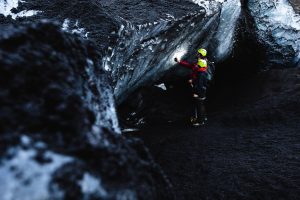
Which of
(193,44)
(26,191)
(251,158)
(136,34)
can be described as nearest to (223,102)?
(193,44)

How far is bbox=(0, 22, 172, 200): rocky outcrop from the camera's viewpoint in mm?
1188

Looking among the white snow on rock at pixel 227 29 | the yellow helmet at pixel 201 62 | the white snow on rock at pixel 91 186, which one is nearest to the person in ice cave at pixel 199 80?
the yellow helmet at pixel 201 62

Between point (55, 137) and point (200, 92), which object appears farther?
point (200, 92)

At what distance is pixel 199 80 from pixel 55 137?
6352mm

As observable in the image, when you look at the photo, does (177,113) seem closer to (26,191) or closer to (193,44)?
(193,44)

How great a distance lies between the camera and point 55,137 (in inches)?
51.9

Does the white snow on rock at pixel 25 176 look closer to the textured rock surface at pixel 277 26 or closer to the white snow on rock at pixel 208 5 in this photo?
the white snow on rock at pixel 208 5

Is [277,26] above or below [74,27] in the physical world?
above

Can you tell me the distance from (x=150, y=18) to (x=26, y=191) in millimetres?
5519

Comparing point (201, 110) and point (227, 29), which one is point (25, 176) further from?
point (227, 29)

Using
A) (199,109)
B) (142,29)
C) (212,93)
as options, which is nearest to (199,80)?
(199,109)

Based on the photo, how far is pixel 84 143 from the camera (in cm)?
137

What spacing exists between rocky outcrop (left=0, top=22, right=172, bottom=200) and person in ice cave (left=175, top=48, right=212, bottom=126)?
5813 mm

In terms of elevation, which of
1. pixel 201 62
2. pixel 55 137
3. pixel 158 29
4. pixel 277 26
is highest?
pixel 277 26
